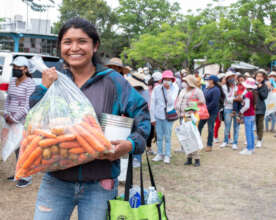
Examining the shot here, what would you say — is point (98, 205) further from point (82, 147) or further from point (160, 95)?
point (160, 95)

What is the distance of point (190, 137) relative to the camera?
624 centimetres

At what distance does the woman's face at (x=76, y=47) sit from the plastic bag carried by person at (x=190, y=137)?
4.56 m

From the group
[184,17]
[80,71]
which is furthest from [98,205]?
[184,17]

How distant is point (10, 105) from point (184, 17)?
2383cm

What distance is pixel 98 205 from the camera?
70.4 inches

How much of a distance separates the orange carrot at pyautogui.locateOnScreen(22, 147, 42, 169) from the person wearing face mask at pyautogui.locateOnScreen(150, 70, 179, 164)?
478 cm

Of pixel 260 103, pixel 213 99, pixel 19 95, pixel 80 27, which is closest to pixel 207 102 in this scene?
pixel 213 99

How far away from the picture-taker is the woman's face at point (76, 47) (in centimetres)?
187

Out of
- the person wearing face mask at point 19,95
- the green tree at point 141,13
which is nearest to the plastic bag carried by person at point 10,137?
the person wearing face mask at point 19,95

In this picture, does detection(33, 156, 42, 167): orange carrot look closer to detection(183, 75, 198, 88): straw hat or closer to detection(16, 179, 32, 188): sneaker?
detection(16, 179, 32, 188): sneaker

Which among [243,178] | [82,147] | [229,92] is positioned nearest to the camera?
[82,147]

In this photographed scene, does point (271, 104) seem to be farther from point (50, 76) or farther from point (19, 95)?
point (50, 76)

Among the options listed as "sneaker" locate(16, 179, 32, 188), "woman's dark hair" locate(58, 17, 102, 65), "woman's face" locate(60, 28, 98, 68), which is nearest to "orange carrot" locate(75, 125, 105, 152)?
"woman's face" locate(60, 28, 98, 68)

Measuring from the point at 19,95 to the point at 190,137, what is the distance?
3.09 metres
